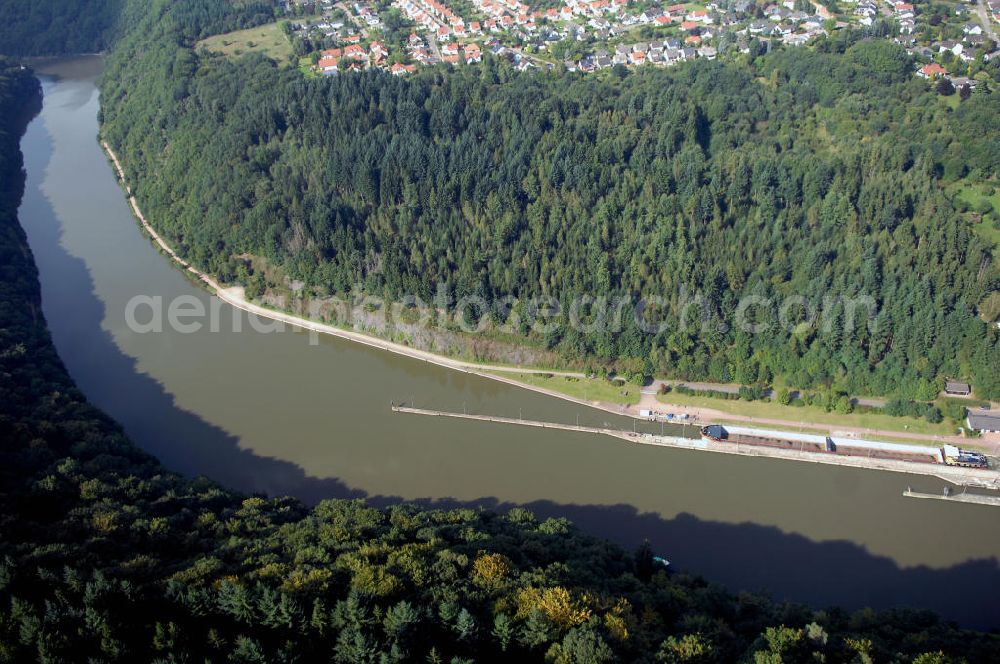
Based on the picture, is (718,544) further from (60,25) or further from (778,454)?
(60,25)

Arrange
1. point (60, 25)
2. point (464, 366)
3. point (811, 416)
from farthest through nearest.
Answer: point (60, 25) → point (464, 366) → point (811, 416)

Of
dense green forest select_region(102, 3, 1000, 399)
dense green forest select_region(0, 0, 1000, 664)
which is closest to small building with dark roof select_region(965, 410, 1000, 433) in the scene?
dense green forest select_region(102, 3, 1000, 399)

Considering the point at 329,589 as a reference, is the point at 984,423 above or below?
above

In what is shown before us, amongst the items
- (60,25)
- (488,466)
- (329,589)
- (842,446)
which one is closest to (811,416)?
(842,446)

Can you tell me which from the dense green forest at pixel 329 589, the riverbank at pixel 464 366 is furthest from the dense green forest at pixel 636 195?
the dense green forest at pixel 329 589

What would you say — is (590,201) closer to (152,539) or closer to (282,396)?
(282,396)

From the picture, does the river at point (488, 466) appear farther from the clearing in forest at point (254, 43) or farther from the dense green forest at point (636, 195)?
the clearing in forest at point (254, 43)
